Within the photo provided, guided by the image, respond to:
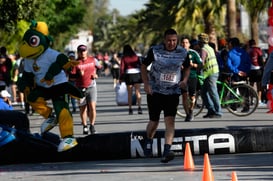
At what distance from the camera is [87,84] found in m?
17.1

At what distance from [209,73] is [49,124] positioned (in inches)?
255

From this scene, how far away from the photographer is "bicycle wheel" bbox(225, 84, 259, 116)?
19.9 m

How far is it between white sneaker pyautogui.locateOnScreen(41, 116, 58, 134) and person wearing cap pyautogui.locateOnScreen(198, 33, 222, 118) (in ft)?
20.0

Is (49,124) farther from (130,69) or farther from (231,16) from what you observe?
(231,16)

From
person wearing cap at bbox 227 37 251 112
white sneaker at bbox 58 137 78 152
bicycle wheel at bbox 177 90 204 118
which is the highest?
person wearing cap at bbox 227 37 251 112

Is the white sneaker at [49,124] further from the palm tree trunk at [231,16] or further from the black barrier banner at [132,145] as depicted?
the palm tree trunk at [231,16]

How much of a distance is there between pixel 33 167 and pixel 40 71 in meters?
1.56

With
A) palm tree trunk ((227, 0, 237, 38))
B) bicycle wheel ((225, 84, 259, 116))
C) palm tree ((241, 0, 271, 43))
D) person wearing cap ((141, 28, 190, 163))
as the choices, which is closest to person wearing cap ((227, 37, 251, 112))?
bicycle wheel ((225, 84, 259, 116))

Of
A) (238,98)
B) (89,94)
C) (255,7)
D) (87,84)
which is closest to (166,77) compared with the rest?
(89,94)

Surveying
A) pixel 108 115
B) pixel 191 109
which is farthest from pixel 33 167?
pixel 108 115

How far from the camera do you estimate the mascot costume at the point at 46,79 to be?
13.4 m

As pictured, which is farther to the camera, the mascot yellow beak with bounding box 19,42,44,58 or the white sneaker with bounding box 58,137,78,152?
the mascot yellow beak with bounding box 19,42,44,58

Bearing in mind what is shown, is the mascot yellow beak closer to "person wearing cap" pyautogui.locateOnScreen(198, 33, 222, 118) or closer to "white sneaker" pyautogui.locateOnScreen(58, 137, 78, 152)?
"white sneaker" pyautogui.locateOnScreen(58, 137, 78, 152)

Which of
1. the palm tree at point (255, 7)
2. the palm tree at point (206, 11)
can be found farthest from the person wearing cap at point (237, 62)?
the palm tree at point (206, 11)
